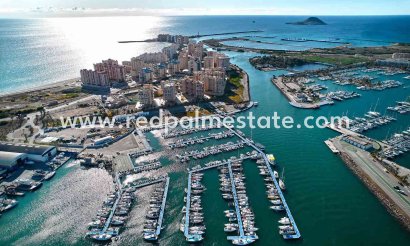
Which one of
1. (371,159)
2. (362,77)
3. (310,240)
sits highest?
(362,77)

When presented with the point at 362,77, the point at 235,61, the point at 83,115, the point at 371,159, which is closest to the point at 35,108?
the point at 83,115

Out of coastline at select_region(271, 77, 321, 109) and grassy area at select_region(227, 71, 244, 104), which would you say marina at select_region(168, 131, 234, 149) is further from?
coastline at select_region(271, 77, 321, 109)

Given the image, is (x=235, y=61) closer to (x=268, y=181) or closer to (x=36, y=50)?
(x=268, y=181)

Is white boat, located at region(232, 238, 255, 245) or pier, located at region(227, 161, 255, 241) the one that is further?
pier, located at region(227, 161, 255, 241)

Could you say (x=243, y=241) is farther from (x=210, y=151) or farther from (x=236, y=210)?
(x=210, y=151)

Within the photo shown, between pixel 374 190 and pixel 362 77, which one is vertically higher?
pixel 362 77

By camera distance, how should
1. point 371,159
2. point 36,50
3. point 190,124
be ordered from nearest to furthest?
point 371,159 → point 190,124 → point 36,50

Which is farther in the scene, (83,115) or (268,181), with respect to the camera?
(83,115)

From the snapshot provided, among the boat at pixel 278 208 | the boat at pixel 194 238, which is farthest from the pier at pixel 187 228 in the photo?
the boat at pixel 278 208

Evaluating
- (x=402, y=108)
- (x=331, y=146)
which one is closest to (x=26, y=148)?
(x=331, y=146)

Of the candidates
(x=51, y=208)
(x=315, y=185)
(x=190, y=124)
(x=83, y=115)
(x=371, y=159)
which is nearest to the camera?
(x=51, y=208)

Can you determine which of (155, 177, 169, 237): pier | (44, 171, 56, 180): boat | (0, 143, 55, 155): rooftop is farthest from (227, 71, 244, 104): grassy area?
(44, 171, 56, 180): boat
